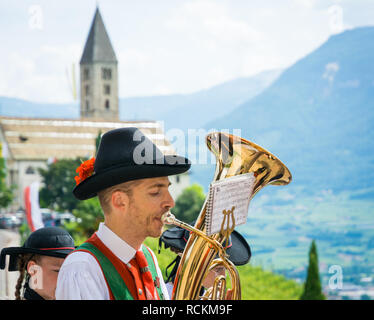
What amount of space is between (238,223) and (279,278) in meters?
23.3


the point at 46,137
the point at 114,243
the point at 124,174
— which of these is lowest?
the point at 114,243

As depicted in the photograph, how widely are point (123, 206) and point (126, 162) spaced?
15cm

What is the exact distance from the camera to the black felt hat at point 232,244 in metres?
3.31

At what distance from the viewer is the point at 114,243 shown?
2248 mm

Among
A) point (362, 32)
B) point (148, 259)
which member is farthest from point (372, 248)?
point (148, 259)

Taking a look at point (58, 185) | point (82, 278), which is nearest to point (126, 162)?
point (82, 278)

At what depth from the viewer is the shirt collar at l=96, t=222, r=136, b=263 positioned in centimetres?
225

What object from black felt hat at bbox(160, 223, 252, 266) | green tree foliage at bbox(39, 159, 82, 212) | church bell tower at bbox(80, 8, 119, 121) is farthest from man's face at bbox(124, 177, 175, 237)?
church bell tower at bbox(80, 8, 119, 121)

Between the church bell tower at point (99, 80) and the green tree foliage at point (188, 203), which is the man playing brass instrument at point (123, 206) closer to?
the green tree foliage at point (188, 203)

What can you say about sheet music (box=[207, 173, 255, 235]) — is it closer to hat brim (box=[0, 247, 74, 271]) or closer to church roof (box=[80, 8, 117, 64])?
hat brim (box=[0, 247, 74, 271])

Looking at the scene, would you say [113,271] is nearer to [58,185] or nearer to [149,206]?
[149,206]

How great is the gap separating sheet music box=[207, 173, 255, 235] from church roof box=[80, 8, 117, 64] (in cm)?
8437

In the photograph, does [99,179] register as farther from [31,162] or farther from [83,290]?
[31,162]

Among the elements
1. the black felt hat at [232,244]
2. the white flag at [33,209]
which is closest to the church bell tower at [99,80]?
Answer: the white flag at [33,209]
